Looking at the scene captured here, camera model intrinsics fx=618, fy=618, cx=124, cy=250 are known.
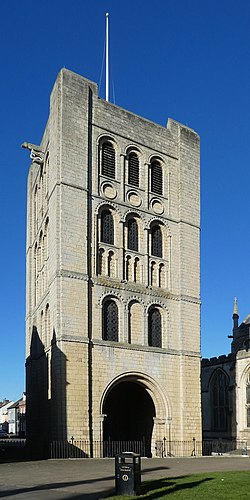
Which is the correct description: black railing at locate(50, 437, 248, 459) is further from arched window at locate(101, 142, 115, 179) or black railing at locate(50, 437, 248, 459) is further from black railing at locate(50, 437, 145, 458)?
arched window at locate(101, 142, 115, 179)

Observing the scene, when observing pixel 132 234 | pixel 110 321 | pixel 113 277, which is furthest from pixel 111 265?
pixel 110 321

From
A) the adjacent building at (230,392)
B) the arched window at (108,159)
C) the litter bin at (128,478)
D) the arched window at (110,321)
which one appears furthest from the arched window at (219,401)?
the litter bin at (128,478)

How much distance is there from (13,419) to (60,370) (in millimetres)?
101849

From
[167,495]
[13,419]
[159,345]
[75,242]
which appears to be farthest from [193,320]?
[13,419]

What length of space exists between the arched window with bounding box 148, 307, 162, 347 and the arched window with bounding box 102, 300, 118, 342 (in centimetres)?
251

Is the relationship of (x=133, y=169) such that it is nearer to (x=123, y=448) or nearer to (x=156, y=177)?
(x=156, y=177)

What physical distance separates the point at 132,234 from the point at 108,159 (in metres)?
4.61

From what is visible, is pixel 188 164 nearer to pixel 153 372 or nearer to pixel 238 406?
pixel 153 372

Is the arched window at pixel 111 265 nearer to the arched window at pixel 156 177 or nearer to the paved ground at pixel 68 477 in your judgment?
the arched window at pixel 156 177

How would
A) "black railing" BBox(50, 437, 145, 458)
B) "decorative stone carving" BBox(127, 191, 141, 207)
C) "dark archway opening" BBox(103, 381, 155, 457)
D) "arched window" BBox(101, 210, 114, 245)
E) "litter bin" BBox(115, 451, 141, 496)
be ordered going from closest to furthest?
"litter bin" BBox(115, 451, 141, 496), "black railing" BBox(50, 437, 145, 458), "arched window" BBox(101, 210, 114, 245), "dark archway opening" BBox(103, 381, 155, 457), "decorative stone carving" BBox(127, 191, 141, 207)

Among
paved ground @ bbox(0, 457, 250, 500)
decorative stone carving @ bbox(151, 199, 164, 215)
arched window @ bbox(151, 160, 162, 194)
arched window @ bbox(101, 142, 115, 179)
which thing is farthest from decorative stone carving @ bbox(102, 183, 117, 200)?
paved ground @ bbox(0, 457, 250, 500)

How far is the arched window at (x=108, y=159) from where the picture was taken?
3578 cm

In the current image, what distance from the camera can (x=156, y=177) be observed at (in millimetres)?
38438

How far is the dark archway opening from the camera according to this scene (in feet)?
119
